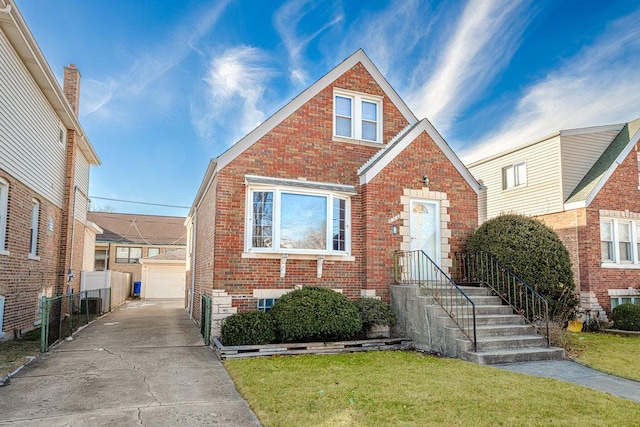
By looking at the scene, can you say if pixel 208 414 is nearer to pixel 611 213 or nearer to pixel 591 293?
pixel 591 293

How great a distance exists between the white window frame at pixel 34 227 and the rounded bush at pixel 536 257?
12.6m

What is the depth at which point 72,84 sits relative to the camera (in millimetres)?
17672

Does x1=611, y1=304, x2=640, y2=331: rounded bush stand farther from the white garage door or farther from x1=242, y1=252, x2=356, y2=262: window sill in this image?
the white garage door

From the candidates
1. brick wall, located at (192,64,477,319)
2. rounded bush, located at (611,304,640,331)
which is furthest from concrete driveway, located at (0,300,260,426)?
rounded bush, located at (611,304,640,331)

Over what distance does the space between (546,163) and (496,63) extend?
429 cm

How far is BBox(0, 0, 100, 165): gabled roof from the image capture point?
9391 mm

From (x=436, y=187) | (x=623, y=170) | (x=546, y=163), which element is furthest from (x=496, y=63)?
(x=436, y=187)

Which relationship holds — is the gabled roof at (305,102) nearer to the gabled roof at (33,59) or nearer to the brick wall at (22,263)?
the brick wall at (22,263)

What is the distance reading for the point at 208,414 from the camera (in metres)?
5.31

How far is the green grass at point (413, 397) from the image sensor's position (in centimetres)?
508

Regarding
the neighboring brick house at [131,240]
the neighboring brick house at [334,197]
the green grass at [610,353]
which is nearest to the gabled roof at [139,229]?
the neighboring brick house at [131,240]

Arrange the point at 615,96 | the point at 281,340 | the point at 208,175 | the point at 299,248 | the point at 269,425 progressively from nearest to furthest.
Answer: the point at 269,425 < the point at 281,340 < the point at 299,248 < the point at 208,175 < the point at 615,96

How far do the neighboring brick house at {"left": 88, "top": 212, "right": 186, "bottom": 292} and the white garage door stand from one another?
70 cm

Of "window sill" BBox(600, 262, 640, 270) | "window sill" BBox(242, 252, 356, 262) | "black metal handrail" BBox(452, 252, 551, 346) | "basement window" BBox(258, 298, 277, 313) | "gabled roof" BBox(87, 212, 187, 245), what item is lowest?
"basement window" BBox(258, 298, 277, 313)
